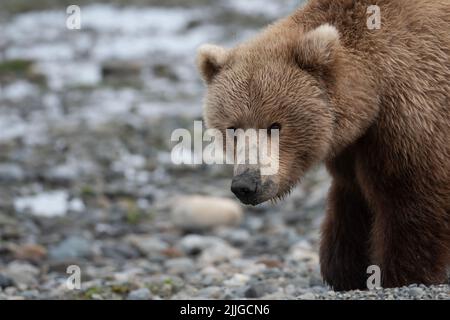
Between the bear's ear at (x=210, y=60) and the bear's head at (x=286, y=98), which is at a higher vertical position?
the bear's ear at (x=210, y=60)

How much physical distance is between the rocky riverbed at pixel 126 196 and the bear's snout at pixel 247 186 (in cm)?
89

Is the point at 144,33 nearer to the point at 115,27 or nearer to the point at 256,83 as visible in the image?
the point at 115,27

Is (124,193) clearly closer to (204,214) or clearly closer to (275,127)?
(204,214)

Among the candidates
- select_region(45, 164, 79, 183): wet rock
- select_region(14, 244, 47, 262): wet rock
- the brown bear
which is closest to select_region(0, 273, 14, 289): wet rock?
Result: select_region(14, 244, 47, 262): wet rock

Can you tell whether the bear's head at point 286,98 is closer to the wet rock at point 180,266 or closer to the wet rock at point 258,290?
the wet rock at point 258,290

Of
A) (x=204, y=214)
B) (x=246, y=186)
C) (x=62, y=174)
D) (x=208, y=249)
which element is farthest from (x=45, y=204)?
(x=246, y=186)

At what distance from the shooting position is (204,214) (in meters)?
12.3

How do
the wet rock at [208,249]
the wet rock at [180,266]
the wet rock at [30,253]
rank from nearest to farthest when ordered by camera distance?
1. the wet rock at [180,266]
2. the wet rock at [30,253]
3. the wet rock at [208,249]

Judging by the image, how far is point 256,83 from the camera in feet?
21.4

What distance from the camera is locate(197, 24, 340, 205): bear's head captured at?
21.3 ft

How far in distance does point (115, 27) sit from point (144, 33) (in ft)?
4.38

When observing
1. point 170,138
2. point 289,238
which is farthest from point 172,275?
point 170,138

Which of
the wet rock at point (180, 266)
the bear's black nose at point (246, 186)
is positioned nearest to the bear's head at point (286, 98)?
the bear's black nose at point (246, 186)

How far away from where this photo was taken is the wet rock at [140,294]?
8.18 m
